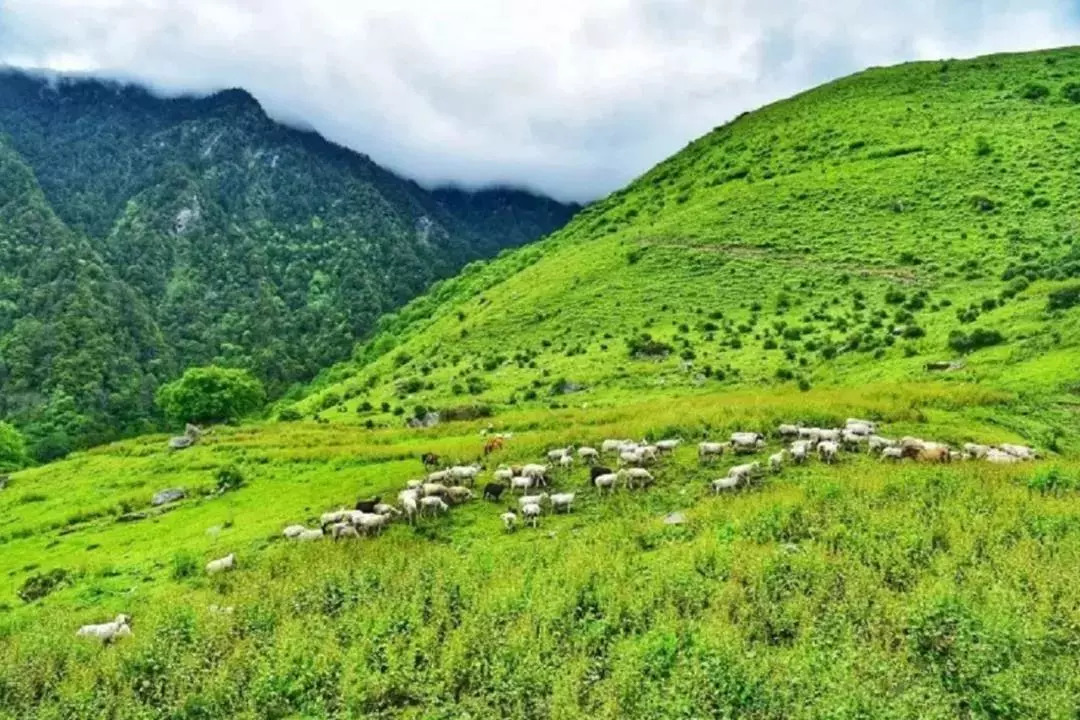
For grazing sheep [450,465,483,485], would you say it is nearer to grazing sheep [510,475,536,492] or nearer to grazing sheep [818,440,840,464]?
grazing sheep [510,475,536,492]

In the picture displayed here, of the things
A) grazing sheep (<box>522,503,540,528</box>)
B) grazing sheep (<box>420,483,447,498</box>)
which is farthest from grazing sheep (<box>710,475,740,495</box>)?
grazing sheep (<box>420,483,447,498</box>)

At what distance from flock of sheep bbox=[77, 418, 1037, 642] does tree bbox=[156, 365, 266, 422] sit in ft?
235

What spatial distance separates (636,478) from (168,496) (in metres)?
23.5

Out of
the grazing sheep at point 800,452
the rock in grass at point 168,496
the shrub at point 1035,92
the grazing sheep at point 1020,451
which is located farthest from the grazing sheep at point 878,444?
the shrub at point 1035,92

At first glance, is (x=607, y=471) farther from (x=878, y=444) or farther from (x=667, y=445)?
(x=878, y=444)

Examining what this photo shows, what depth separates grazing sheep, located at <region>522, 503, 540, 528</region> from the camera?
2350 centimetres

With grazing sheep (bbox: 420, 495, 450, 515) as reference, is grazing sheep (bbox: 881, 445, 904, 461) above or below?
above

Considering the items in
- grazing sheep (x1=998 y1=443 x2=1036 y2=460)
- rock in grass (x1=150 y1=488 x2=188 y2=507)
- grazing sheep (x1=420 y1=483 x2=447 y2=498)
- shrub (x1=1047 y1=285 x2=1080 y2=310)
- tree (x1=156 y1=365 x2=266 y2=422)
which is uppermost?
shrub (x1=1047 y1=285 x2=1080 y2=310)

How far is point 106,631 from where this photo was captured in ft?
61.1

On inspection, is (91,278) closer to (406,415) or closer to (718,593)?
(406,415)

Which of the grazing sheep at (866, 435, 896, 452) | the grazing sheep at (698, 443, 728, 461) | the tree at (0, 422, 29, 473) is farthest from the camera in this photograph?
the tree at (0, 422, 29, 473)

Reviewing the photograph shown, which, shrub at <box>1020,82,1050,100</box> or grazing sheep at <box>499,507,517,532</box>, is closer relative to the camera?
grazing sheep at <box>499,507,517,532</box>

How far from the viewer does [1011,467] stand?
76.9 ft

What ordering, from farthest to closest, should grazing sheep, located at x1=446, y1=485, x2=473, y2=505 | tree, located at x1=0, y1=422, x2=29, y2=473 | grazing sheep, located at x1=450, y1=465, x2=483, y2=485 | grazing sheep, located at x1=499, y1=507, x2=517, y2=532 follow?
tree, located at x1=0, y1=422, x2=29, y2=473
grazing sheep, located at x1=450, y1=465, x2=483, y2=485
grazing sheep, located at x1=446, y1=485, x2=473, y2=505
grazing sheep, located at x1=499, y1=507, x2=517, y2=532
